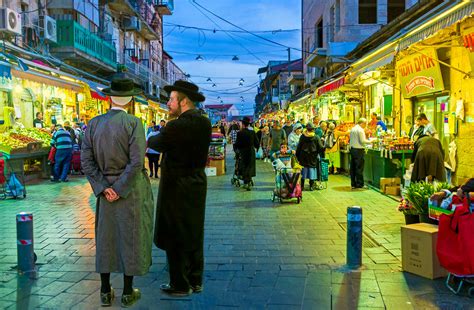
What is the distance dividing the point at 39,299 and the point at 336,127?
1269 cm

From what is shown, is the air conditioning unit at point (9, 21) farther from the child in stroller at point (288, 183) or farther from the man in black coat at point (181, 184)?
the man in black coat at point (181, 184)

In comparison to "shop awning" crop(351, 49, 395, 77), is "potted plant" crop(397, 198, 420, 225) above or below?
below

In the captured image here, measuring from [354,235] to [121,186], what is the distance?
2741mm

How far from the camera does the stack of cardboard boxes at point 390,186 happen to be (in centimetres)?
1081

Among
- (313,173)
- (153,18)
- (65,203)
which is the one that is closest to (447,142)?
(313,173)

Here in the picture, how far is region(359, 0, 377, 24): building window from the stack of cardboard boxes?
46.2 feet

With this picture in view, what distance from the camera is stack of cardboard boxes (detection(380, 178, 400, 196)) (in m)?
10.8

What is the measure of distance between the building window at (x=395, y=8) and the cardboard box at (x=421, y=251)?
65.2ft

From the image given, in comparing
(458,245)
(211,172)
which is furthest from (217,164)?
(458,245)

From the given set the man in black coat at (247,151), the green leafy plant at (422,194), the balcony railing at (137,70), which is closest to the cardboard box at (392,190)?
the man in black coat at (247,151)

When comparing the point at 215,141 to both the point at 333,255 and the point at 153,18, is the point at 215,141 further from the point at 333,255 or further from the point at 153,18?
the point at 153,18

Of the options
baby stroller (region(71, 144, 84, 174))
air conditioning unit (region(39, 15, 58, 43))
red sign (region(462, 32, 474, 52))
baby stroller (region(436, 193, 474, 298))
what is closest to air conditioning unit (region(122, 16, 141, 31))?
air conditioning unit (region(39, 15, 58, 43))

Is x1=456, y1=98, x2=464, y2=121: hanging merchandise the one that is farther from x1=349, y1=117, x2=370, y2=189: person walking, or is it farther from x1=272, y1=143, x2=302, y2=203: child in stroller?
x1=272, y1=143, x2=302, y2=203: child in stroller

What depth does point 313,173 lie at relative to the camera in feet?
38.9
